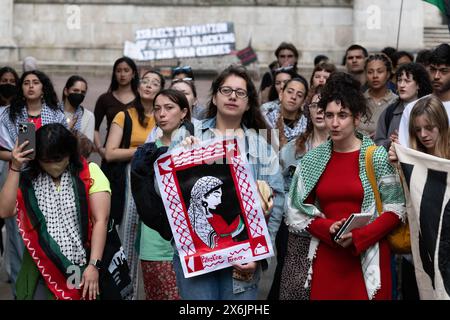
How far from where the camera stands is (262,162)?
211 inches

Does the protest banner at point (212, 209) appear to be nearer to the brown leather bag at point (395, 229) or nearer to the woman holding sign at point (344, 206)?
the woman holding sign at point (344, 206)

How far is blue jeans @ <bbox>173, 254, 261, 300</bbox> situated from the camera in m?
5.18

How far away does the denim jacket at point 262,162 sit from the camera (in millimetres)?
5316

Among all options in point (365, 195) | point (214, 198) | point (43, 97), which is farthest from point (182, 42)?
point (214, 198)

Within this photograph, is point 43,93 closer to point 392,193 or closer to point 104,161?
point 104,161

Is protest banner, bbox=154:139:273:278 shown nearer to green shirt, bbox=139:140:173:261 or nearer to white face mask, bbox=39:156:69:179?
white face mask, bbox=39:156:69:179

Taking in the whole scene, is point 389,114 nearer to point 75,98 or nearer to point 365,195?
point 365,195

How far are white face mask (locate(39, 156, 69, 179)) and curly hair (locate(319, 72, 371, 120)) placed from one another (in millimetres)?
1579

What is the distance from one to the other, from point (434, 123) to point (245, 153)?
1142 millimetres

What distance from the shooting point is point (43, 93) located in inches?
316

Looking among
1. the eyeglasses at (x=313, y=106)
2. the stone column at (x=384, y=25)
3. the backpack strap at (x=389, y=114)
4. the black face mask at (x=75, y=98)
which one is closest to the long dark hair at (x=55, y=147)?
the eyeglasses at (x=313, y=106)

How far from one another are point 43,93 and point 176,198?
125 inches

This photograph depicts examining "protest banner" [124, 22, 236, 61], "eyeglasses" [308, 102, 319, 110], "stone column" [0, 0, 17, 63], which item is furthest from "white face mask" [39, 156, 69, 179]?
"stone column" [0, 0, 17, 63]

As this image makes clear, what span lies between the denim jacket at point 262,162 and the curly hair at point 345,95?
0.54 meters
